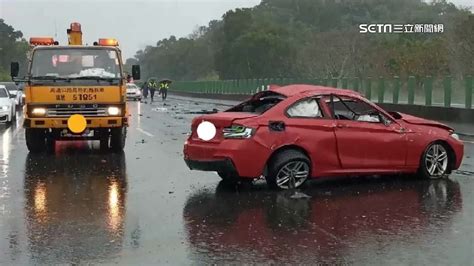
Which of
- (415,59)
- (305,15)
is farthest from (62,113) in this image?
(305,15)

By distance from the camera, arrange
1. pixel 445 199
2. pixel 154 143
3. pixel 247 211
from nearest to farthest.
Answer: pixel 247 211 → pixel 445 199 → pixel 154 143

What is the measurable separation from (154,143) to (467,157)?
24.4 ft

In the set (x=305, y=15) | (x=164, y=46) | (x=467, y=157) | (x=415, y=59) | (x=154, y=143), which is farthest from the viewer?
(x=164, y=46)

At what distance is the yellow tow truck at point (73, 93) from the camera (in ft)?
44.2

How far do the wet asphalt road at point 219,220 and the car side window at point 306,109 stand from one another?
104cm

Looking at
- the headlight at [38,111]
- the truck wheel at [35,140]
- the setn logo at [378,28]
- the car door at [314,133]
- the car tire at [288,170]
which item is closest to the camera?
the car tire at [288,170]

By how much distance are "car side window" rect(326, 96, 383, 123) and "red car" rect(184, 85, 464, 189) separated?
1cm

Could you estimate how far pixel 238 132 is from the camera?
8922mm

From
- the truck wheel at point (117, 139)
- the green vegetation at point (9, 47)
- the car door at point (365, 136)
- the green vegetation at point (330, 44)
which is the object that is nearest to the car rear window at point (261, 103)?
the car door at point (365, 136)

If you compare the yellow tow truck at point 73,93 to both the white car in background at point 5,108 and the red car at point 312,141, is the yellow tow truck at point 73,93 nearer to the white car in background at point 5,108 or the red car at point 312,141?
the red car at point 312,141

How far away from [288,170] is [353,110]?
1.45 metres

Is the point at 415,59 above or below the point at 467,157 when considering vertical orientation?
above

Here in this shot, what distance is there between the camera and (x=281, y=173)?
9.07 metres

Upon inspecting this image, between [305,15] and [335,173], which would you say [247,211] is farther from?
[305,15]
